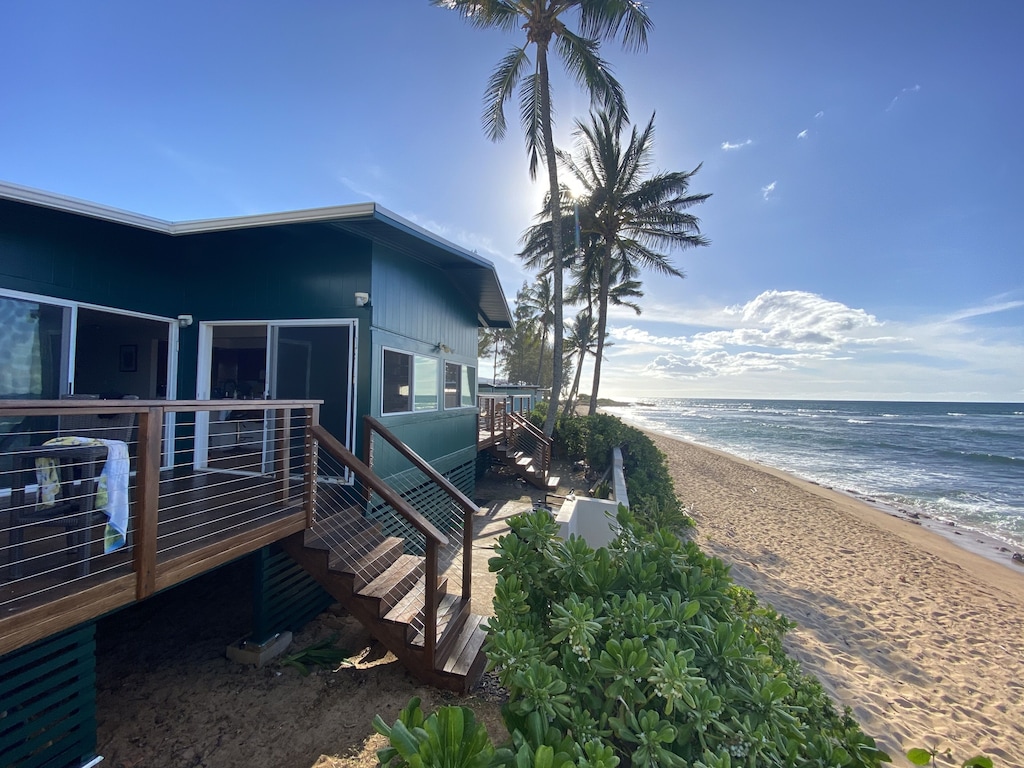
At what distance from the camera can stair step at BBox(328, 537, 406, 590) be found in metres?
3.88

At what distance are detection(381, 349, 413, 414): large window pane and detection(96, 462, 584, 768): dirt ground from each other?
2539 millimetres

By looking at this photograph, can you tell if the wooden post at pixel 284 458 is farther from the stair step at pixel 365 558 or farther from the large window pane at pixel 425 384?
the large window pane at pixel 425 384

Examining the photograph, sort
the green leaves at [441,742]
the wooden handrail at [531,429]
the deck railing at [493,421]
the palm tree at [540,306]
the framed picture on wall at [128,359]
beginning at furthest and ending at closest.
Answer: the palm tree at [540,306]
the wooden handrail at [531,429]
the deck railing at [493,421]
the framed picture on wall at [128,359]
the green leaves at [441,742]

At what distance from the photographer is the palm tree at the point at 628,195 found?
14891 millimetres

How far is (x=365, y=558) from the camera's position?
420 centimetres

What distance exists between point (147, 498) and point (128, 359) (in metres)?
5.01

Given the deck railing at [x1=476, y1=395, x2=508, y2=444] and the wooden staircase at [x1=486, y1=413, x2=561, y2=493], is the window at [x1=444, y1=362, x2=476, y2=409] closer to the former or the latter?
the deck railing at [x1=476, y1=395, x2=508, y2=444]

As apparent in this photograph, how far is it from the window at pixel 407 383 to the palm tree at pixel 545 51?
23.3ft

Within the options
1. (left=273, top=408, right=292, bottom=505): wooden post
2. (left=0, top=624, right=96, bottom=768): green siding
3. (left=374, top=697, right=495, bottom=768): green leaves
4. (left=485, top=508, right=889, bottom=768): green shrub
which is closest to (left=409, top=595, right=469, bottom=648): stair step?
(left=273, top=408, right=292, bottom=505): wooden post

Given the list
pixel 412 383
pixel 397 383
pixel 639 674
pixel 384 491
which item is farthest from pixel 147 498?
pixel 412 383

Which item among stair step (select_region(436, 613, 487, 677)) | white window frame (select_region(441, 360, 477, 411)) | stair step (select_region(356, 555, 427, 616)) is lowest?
stair step (select_region(436, 613, 487, 677))

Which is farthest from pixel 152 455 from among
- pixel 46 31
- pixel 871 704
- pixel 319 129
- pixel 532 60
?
pixel 532 60

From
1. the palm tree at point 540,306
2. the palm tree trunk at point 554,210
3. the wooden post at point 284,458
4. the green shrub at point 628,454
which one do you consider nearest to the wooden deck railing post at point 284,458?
the wooden post at point 284,458

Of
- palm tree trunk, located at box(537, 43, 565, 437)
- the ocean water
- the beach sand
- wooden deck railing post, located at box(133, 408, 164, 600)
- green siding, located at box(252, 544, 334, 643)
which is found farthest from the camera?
the ocean water
